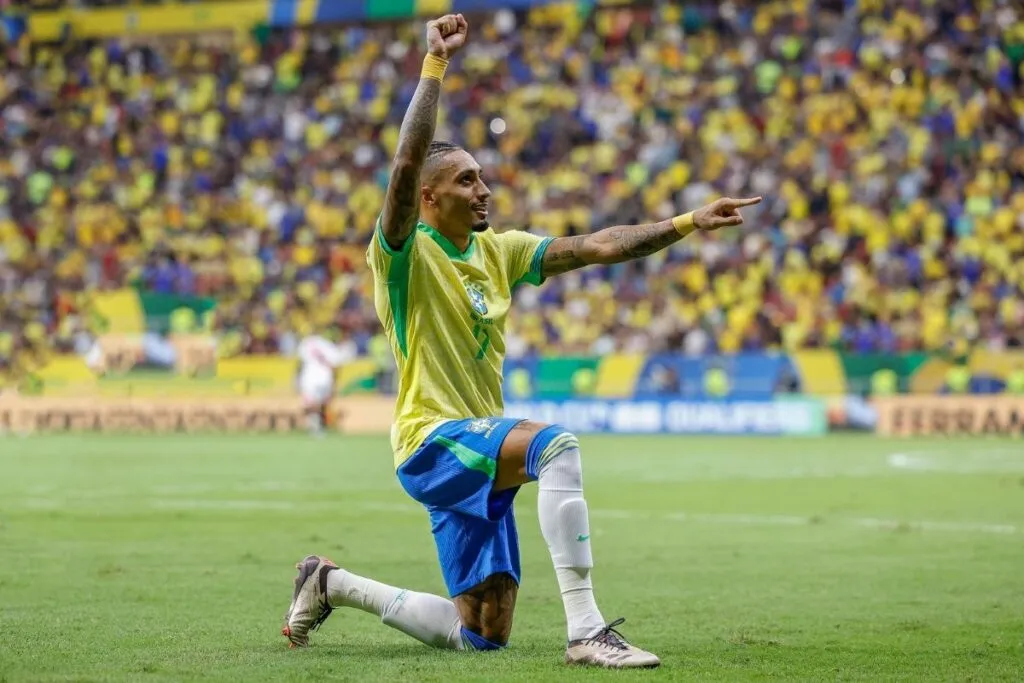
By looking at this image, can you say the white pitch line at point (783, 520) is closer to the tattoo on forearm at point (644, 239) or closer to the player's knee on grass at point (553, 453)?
the tattoo on forearm at point (644, 239)

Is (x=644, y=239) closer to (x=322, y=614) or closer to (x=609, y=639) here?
(x=609, y=639)

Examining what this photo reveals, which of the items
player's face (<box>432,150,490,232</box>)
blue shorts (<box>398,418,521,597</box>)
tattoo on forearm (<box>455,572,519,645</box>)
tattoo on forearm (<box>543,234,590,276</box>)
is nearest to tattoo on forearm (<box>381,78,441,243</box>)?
player's face (<box>432,150,490,232</box>)

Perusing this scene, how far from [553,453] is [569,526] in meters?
0.31

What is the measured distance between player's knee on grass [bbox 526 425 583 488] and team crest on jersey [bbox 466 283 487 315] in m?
0.75

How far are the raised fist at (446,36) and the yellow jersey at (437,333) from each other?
2.60 feet

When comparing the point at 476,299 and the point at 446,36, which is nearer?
the point at 446,36

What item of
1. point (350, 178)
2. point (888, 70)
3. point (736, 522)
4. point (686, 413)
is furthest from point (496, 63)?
point (736, 522)

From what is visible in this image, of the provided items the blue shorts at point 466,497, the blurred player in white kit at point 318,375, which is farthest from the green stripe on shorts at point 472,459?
the blurred player in white kit at point 318,375

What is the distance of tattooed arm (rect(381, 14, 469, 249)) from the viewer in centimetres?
620

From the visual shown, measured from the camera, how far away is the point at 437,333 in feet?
22.1

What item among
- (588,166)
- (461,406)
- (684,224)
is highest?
(588,166)

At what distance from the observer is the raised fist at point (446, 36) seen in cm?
647

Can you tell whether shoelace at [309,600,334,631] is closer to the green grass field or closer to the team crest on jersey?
the green grass field

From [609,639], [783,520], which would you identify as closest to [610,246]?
[609,639]
